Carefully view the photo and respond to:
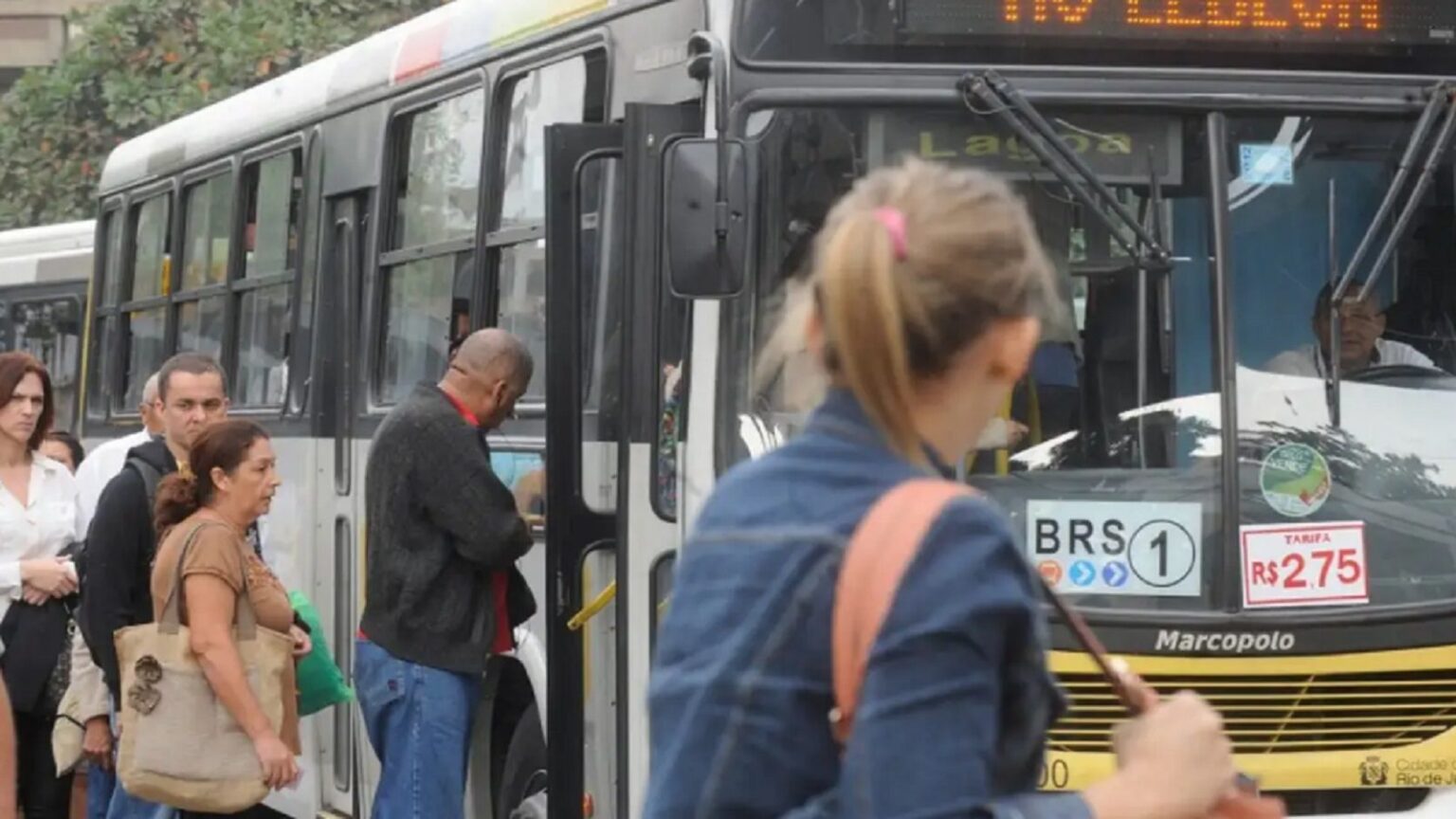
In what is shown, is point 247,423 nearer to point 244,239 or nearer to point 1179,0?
point 1179,0

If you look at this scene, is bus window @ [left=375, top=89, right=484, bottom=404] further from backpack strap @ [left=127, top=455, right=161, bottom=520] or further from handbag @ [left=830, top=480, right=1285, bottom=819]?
handbag @ [left=830, top=480, right=1285, bottom=819]

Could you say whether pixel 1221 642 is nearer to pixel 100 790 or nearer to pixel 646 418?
pixel 646 418

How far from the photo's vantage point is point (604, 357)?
740 cm

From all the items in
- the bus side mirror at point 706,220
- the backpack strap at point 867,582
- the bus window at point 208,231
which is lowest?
the backpack strap at point 867,582

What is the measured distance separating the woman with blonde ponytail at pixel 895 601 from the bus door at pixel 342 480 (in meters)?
7.38

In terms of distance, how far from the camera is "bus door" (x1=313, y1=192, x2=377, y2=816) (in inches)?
392

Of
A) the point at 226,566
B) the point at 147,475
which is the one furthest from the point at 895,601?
the point at 147,475

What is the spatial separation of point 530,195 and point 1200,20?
2387mm

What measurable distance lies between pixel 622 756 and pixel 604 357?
1.06 metres

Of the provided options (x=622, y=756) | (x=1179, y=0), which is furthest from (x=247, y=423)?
(x=1179, y=0)

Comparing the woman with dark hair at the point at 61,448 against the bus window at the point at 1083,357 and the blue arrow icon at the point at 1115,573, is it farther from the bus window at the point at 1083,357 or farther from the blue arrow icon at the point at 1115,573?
the blue arrow icon at the point at 1115,573

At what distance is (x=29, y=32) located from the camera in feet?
140

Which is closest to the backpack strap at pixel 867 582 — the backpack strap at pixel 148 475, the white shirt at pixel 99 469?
the backpack strap at pixel 148 475

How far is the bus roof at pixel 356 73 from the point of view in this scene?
27.9 feet
